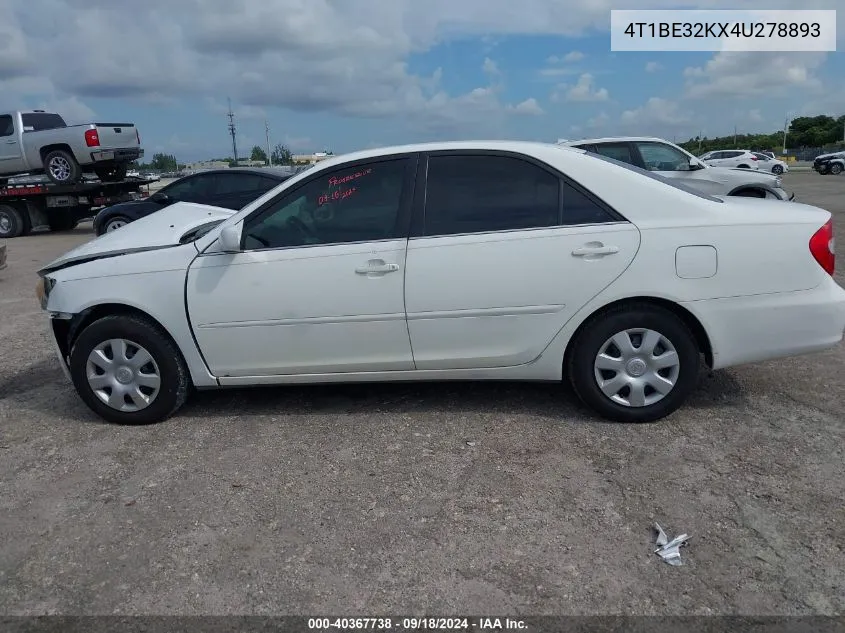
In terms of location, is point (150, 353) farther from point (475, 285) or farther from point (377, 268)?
point (475, 285)

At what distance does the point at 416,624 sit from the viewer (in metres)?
2.38

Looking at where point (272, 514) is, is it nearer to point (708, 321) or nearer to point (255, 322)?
point (255, 322)

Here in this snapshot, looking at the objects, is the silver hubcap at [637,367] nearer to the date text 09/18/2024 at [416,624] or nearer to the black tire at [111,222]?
the date text 09/18/2024 at [416,624]

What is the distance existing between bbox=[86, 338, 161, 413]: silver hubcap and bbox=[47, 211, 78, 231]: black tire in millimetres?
14473

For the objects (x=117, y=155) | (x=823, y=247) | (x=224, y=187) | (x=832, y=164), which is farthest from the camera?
(x=832, y=164)

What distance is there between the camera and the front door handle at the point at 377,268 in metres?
3.75

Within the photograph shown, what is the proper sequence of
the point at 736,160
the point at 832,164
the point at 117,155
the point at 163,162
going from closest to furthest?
the point at 117,155 < the point at 736,160 < the point at 832,164 < the point at 163,162

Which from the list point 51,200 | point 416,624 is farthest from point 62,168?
point 416,624

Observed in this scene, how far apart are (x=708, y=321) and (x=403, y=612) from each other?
7.63ft

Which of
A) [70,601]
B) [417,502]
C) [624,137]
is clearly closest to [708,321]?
[417,502]

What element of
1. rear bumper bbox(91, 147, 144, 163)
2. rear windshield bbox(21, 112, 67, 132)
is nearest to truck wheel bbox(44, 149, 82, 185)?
rear bumper bbox(91, 147, 144, 163)

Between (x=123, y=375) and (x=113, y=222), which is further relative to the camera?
(x=113, y=222)

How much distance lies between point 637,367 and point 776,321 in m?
0.79

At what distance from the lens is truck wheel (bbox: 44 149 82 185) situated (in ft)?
50.2
